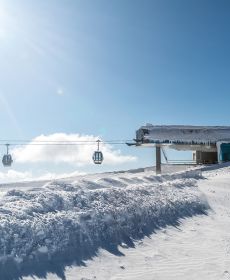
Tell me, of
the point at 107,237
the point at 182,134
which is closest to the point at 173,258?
the point at 107,237

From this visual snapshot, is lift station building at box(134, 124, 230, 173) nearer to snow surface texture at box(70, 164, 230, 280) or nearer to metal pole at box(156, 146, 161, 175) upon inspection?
metal pole at box(156, 146, 161, 175)

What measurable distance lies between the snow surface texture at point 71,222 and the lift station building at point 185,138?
18.1 metres

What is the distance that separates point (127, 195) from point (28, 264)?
6.17 metres

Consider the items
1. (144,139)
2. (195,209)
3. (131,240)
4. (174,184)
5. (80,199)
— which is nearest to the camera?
(131,240)

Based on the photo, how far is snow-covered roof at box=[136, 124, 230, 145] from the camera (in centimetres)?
3416

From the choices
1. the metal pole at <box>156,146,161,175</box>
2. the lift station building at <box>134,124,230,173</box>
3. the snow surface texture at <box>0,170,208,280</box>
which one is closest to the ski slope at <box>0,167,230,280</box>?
the snow surface texture at <box>0,170,208,280</box>

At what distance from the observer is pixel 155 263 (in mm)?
9578

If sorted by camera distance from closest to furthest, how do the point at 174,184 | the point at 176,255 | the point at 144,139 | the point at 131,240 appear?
the point at 176,255
the point at 131,240
the point at 174,184
the point at 144,139

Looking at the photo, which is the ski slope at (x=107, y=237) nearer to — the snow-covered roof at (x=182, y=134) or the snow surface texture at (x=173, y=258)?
the snow surface texture at (x=173, y=258)

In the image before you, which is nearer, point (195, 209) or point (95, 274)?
point (95, 274)

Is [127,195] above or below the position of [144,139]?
below

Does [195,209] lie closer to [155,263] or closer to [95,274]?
[155,263]

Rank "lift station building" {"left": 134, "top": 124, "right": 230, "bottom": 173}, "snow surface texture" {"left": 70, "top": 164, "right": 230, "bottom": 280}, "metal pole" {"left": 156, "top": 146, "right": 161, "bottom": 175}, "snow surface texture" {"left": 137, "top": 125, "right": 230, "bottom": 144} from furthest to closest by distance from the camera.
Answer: "snow surface texture" {"left": 137, "top": 125, "right": 230, "bottom": 144}
"lift station building" {"left": 134, "top": 124, "right": 230, "bottom": 173}
"metal pole" {"left": 156, "top": 146, "right": 161, "bottom": 175}
"snow surface texture" {"left": 70, "top": 164, "right": 230, "bottom": 280}

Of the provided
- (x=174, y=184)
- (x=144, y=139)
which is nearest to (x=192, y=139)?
(x=144, y=139)
